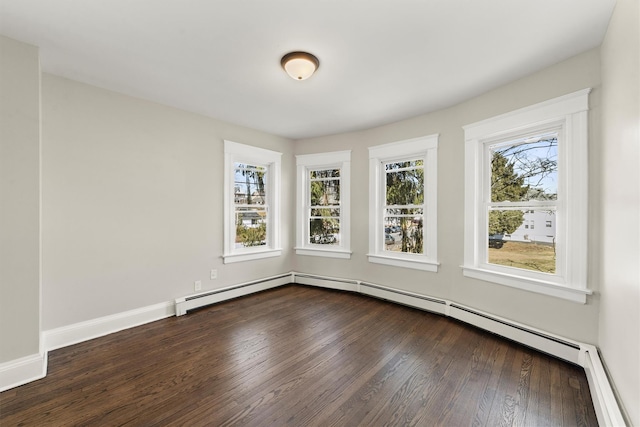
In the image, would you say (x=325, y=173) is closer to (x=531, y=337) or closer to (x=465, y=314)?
(x=465, y=314)

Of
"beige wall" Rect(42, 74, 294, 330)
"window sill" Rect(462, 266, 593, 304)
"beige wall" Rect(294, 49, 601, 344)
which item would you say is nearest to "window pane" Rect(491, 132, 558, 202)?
"beige wall" Rect(294, 49, 601, 344)

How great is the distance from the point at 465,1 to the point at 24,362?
3.97 m

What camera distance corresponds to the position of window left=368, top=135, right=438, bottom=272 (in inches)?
139

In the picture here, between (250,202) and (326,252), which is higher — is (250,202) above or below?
above

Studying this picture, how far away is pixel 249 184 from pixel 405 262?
2.63 m

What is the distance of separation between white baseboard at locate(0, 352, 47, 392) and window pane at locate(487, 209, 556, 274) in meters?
4.18

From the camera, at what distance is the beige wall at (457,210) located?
2.25m

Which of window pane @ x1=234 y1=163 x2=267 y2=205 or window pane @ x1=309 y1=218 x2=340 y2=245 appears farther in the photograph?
window pane @ x1=309 y1=218 x2=340 y2=245

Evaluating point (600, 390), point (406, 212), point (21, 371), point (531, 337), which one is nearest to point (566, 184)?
point (531, 337)

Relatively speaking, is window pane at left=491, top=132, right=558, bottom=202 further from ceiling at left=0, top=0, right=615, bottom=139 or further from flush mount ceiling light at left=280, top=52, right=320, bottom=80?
flush mount ceiling light at left=280, top=52, right=320, bottom=80

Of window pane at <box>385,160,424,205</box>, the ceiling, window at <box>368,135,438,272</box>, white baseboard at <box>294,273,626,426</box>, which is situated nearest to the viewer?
white baseboard at <box>294,273,626,426</box>

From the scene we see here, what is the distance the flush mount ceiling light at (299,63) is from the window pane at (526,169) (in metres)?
2.16

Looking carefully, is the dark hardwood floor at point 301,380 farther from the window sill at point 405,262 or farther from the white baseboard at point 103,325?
the window sill at point 405,262

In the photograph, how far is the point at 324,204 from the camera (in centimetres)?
472
